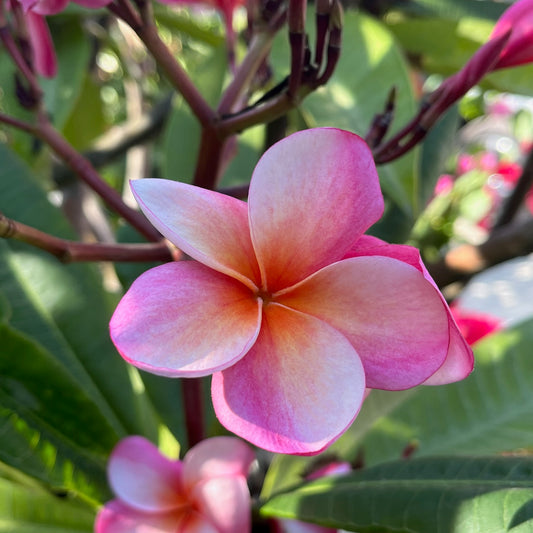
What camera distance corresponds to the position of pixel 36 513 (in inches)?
21.4

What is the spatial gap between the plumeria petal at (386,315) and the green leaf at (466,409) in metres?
0.45

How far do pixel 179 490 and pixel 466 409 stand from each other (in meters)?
0.40

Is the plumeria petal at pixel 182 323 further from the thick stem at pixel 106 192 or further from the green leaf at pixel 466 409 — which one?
the green leaf at pixel 466 409

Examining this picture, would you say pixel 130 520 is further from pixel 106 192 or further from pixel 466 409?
pixel 466 409

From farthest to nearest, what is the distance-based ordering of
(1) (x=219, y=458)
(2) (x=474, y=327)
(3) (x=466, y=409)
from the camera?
1. (2) (x=474, y=327)
2. (3) (x=466, y=409)
3. (1) (x=219, y=458)

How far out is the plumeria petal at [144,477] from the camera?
0.59 m

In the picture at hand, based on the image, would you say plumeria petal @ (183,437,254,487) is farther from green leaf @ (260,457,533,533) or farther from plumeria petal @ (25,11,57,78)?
plumeria petal @ (25,11,57,78)

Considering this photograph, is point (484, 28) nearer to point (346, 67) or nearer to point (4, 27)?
point (346, 67)

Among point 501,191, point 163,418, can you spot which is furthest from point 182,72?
point 501,191

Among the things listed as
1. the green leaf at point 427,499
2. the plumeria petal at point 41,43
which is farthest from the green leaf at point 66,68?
the green leaf at point 427,499

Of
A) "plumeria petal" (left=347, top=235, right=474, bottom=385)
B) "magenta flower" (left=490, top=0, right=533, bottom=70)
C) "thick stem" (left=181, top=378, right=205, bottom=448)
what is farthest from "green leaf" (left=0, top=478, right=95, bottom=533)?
"magenta flower" (left=490, top=0, right=533, bottom=70)

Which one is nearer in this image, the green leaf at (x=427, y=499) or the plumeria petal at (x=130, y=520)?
the green leaf at (x=427, y=499)

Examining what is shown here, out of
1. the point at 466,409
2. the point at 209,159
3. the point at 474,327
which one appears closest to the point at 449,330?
the point at 209,159

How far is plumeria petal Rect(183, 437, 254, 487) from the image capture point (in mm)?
575
